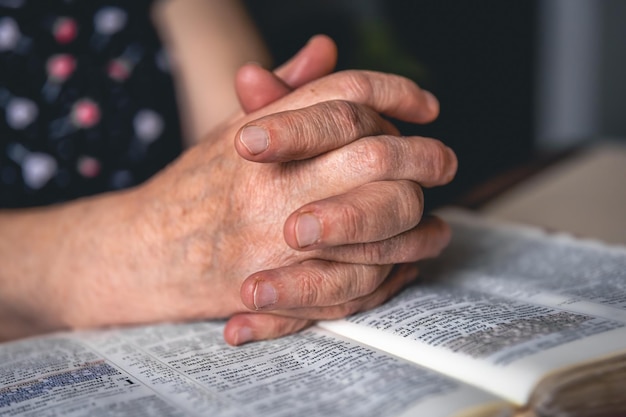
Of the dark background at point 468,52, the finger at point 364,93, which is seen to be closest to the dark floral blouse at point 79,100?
the finger at point 364,93

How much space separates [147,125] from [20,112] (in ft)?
0.63

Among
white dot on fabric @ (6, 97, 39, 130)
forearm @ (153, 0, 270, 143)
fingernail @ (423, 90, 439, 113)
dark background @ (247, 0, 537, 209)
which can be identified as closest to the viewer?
fingernail @ (423, 90, 439, 113)

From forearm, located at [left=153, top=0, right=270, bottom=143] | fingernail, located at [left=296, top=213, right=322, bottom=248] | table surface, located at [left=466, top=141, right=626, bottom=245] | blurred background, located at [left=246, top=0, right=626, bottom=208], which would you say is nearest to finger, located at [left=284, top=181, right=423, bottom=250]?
fingernail, located at [left=296, top=213, right=322, bottom=248]

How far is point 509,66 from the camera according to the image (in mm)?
3135

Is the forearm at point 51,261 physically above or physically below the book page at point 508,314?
above

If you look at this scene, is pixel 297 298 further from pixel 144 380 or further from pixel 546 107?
pixel 546 107

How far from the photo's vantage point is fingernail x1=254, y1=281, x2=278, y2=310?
519mm

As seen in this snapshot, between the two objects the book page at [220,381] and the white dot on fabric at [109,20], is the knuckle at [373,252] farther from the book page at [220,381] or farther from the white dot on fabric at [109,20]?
the white dot on fabric at [109,20]

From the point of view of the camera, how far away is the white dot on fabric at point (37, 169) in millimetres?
941

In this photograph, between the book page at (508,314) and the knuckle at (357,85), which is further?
the knuckle at (357,85)

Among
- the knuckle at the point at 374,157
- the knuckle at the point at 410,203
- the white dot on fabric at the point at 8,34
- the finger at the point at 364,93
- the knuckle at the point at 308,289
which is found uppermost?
the white dot on fabric at the point at 8,34

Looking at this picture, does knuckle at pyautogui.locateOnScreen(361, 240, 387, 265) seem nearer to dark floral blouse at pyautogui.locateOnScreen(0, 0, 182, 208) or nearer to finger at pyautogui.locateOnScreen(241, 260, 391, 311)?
finger at pyautogui.locateOnScreen(241, 260, 391, 311)

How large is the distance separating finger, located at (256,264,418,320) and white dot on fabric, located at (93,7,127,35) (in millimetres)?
667

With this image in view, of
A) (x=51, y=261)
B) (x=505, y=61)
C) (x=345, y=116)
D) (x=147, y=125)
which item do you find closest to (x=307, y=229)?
(x=345, y=116)
